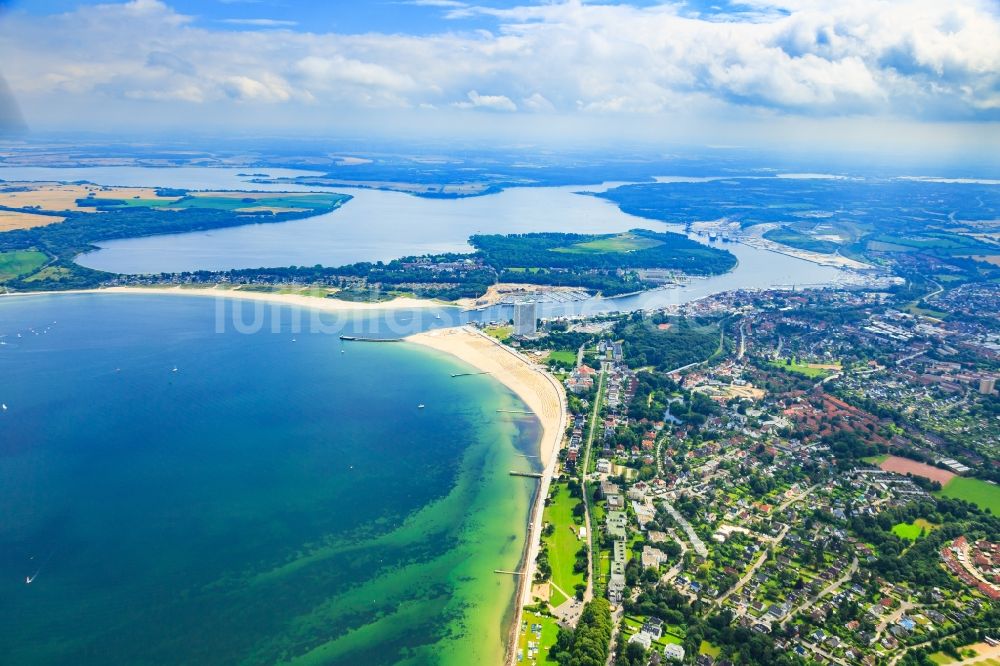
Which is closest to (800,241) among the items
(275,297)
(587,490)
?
(275,297)

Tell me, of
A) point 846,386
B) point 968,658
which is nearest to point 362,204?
point 846,386

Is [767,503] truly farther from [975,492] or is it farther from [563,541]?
[975,492]

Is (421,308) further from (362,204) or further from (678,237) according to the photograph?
(362,204)

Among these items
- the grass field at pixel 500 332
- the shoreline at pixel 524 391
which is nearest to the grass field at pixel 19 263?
the shoreline at pixel 524 391

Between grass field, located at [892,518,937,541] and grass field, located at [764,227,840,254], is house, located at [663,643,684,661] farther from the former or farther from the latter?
grass field, located at [764,227,840,254]

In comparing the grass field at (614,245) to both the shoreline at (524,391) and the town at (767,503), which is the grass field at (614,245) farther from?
the shoreline at (524,391)

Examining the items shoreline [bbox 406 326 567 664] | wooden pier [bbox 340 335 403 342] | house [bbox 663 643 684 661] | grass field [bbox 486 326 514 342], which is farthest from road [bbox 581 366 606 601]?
wooden pier [bbox 340 335 403 342]
